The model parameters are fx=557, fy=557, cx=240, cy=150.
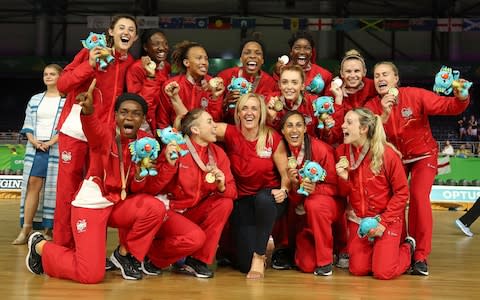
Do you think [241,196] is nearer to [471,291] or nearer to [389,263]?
[389,263]

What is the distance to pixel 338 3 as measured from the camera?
19.1 m

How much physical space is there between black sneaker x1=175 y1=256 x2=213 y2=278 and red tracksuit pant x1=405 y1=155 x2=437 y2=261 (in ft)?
5.29

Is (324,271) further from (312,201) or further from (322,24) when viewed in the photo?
(322,24)

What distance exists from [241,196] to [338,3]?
16086mm

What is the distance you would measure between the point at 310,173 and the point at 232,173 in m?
0.64

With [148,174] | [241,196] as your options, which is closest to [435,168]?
[241,196]

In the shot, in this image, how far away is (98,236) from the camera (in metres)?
3.66

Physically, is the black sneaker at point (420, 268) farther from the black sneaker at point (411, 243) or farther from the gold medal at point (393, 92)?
the gold medal at point (393, 92)

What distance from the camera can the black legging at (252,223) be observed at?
13.3 ft

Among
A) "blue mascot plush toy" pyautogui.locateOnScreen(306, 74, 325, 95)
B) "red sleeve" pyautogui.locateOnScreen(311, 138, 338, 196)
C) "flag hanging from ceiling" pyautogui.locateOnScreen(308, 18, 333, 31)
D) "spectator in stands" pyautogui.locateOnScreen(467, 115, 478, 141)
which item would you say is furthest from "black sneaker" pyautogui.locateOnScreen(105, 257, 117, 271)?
"flag hanging from ceiling" pyautogui.locateOnScreen(308, 18, 333, 31)

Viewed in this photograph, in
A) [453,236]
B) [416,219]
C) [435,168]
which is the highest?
[435,168]

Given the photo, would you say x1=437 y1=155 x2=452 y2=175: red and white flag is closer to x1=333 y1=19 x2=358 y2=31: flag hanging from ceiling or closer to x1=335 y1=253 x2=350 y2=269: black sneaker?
x1=335 y1=253 x2=350 y2=269: black sneaker

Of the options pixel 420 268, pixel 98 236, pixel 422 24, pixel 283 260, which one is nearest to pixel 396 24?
pixel 422 24

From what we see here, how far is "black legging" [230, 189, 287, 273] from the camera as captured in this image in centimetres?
405
